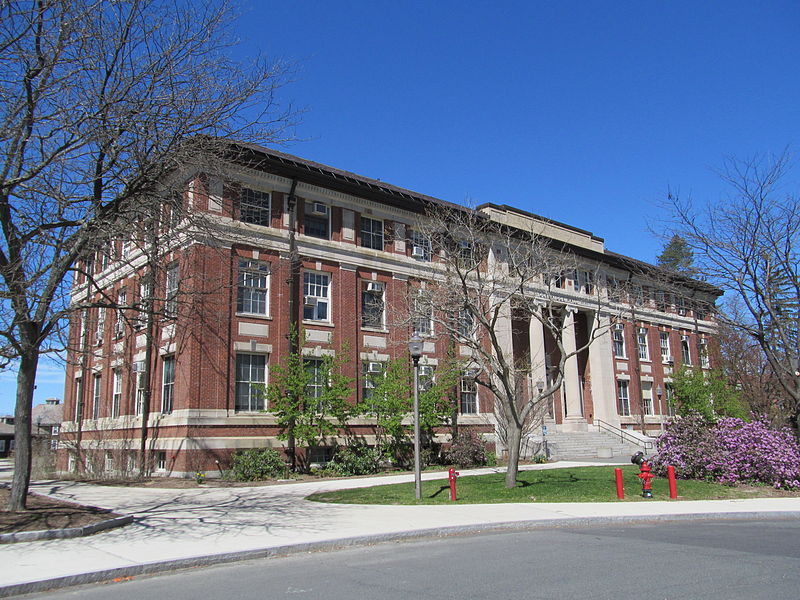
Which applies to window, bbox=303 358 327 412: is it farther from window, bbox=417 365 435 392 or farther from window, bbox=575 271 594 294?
window, bbox=575 271 594 294

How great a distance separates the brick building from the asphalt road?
1114 centimetres

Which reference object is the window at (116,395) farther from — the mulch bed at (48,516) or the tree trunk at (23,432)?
the tree trunk at (23,432)

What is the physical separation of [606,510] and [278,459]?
12876 millimetres

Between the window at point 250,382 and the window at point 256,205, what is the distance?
17.6ft

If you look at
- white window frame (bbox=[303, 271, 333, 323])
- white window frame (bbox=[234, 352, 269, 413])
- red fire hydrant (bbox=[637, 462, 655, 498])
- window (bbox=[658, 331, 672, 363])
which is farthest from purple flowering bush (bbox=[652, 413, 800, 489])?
window (bbox=[658, 331, 672, 363])

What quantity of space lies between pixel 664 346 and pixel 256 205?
1275 inches

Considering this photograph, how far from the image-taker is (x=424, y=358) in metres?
31.2

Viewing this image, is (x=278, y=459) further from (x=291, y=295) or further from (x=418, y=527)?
(x=418, y=527)

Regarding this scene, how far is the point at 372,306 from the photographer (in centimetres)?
2970

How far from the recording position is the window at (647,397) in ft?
142

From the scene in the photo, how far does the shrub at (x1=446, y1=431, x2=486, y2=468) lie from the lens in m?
28.0

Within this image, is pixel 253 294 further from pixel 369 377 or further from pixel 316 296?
pixel 369 377

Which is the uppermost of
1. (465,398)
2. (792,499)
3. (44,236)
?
(44,236)

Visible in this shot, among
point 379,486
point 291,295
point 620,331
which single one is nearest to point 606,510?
point 379,486
